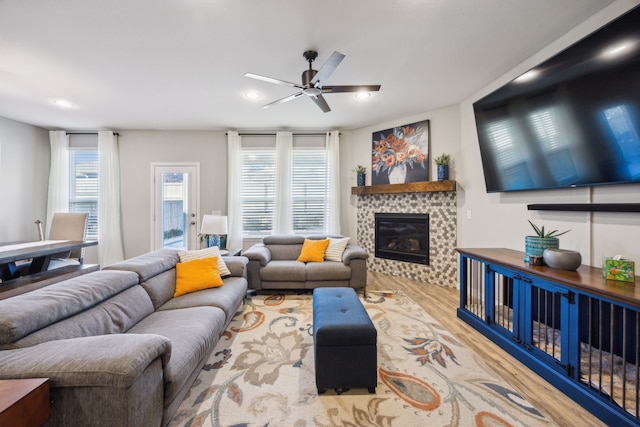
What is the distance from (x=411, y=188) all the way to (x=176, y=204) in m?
4.41

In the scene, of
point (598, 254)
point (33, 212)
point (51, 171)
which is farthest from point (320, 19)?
point (33, 212)

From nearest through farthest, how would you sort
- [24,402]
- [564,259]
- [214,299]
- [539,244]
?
1. [24,402]
2. [564,259]
3. [539,244]
4. [214,299]

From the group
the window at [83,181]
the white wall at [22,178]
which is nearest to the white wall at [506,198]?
the window at [83,181]

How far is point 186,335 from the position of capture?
1608mm

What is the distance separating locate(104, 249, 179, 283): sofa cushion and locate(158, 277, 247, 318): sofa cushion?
309 millimetres

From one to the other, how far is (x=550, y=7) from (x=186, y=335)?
11.8 ft

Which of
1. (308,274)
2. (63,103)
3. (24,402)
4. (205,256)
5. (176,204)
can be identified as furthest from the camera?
(176,204)

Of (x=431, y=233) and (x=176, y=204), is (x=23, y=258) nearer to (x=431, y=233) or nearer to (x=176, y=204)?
(x=176, y=204)

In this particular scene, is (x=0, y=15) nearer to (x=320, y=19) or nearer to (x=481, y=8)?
(x=320, y=19)

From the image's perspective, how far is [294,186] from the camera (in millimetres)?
4895

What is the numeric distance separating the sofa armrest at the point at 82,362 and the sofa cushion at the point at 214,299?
999mm

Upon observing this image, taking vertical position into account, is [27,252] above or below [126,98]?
below

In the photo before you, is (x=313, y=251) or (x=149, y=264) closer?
(x=149, y=264)

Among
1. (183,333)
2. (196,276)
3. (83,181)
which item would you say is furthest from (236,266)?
(83,181)
